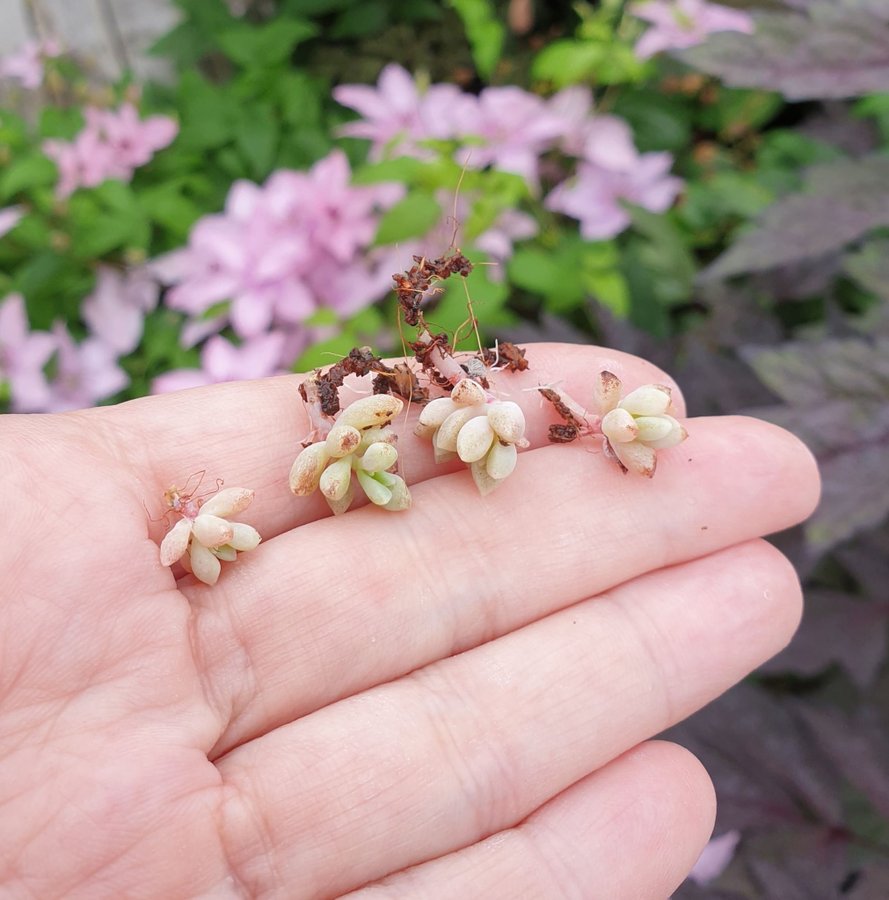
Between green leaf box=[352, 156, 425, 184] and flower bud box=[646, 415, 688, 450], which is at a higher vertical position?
green leaf box=[352, 156, 425, 184]

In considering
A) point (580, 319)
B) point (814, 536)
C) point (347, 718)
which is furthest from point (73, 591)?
point (580, 319)

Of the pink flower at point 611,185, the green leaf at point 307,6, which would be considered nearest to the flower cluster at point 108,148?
the green leaf at point 307,6

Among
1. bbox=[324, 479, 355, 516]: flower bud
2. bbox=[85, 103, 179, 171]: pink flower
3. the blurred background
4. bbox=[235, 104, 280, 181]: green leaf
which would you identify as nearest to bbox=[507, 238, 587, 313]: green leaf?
the blurred background

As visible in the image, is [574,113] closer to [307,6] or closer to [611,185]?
[611,185]

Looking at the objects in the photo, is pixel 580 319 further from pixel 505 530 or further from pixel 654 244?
pixel 505 530

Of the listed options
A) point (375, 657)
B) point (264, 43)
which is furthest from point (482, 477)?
point (264, 43)

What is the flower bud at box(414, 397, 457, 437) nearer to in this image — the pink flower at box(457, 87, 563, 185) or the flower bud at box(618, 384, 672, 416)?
the flower bud at box(618, 384, 672, 416)

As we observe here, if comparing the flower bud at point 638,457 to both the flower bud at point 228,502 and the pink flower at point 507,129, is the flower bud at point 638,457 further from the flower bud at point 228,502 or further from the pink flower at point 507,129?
the pink flower at point 507,129
